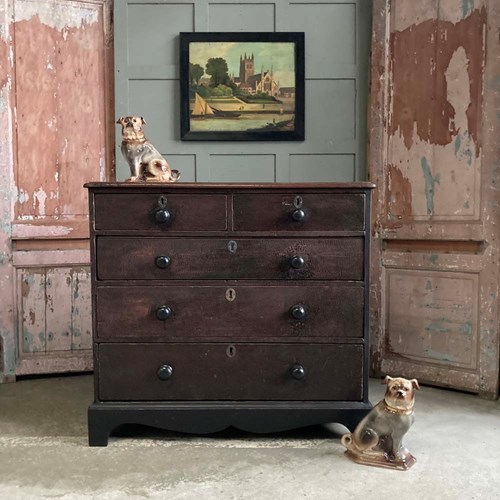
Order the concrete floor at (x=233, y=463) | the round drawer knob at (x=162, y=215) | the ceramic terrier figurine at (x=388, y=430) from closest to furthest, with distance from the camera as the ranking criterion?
1. the concrete floor at (x=233, y=463)
2. the ceramic terrier figurine at (x=388, y=430)
3. the round drawer knob at (x=162, y=215)

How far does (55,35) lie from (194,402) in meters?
2.38

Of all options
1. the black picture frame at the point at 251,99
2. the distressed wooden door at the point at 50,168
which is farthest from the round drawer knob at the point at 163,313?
the black picture frame at the point at 251,99

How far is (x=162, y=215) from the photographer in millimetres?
2451

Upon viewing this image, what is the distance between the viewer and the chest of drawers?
8.17 ft

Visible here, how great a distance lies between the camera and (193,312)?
2520mm

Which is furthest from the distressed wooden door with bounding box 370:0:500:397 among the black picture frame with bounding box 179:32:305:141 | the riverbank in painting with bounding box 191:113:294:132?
the riverbank in painting with bounding box 191:113:294:132

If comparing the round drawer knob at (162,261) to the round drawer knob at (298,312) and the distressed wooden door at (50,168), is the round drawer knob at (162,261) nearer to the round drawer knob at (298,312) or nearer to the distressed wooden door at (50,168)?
the round drawer knob at (298,312)

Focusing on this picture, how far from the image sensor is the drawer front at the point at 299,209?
2492mm

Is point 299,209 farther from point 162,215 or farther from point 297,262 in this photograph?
point 162,215

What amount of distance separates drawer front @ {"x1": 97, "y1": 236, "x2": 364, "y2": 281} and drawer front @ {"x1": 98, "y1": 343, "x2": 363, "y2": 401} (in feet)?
1.03

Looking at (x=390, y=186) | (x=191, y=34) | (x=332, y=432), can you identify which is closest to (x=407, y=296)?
(x=390, y=186)

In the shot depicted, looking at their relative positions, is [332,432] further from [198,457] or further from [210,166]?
[210,166]

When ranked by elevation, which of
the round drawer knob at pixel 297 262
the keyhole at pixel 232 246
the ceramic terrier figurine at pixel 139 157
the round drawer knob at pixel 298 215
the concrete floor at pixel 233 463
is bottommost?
the concrete floor at pixel 233 463

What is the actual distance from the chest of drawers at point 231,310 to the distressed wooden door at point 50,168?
117cm
